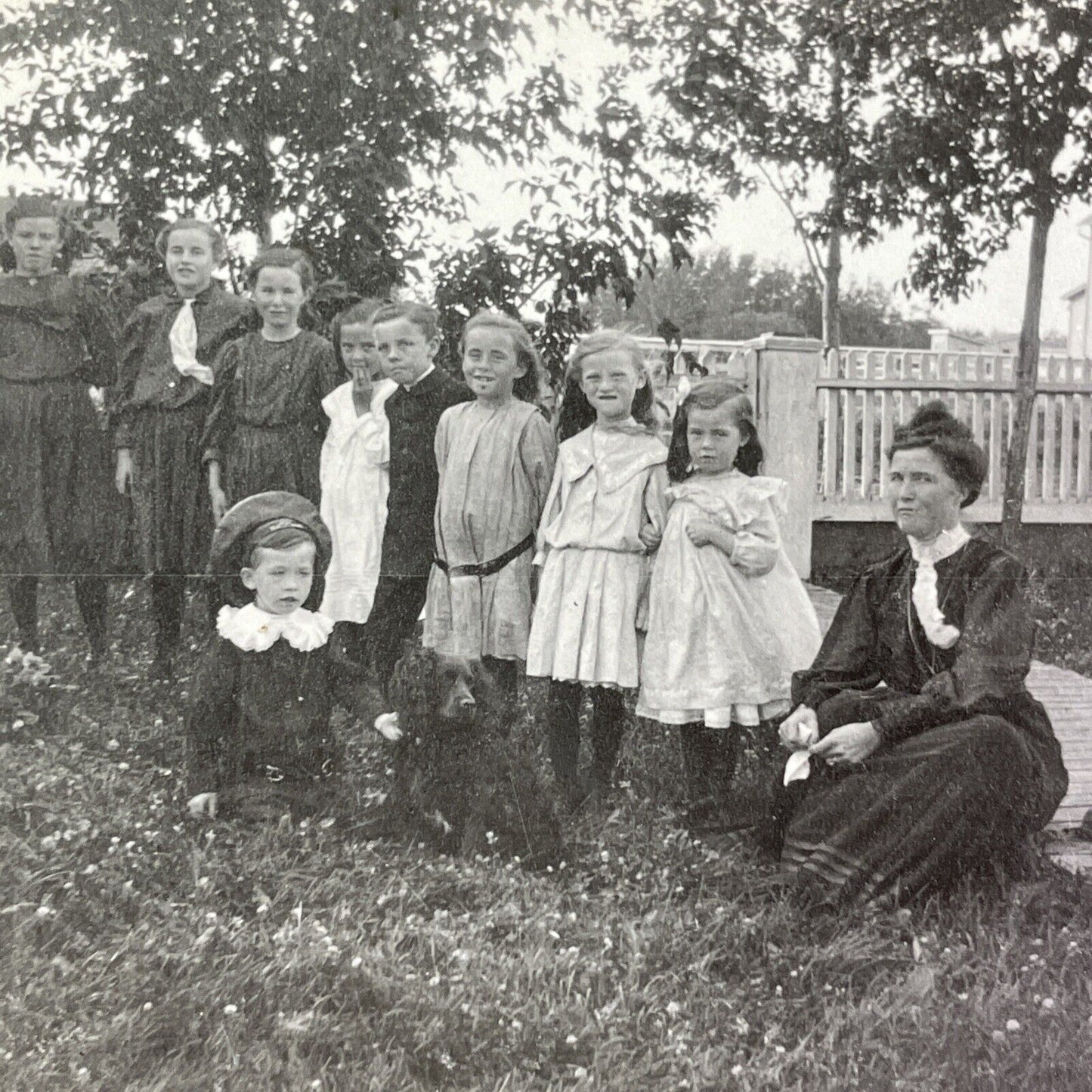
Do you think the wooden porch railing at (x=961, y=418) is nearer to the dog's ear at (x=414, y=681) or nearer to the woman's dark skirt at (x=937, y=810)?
the woman's dark skirt at (x=937, y=810)

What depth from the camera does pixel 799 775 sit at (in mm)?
2801

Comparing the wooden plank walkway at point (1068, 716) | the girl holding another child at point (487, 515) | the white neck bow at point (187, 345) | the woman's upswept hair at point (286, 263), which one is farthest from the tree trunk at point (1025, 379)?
the white neck bow at point (187, 345)

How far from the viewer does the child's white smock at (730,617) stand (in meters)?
2.98

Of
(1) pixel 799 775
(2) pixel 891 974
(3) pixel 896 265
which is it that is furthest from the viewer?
(3) pixel 896 265

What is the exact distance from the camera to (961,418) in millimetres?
2963

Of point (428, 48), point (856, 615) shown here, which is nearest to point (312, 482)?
point (428, 48)

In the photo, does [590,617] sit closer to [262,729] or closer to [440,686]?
[440,686]

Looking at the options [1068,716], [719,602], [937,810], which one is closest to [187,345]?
[719,602]

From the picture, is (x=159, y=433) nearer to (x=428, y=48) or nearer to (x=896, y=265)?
(x=428, y=48)

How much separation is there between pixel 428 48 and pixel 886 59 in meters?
1.16

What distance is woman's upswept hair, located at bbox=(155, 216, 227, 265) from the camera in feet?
9.82

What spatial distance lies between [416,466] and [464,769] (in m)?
0.82

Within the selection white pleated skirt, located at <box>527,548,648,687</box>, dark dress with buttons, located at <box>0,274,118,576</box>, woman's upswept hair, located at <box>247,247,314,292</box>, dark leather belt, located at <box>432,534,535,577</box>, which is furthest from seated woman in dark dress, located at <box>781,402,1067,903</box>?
dark dress with buttons, located at <box>0,274,118,576</box>

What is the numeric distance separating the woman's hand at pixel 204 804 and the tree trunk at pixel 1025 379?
2.08 m
